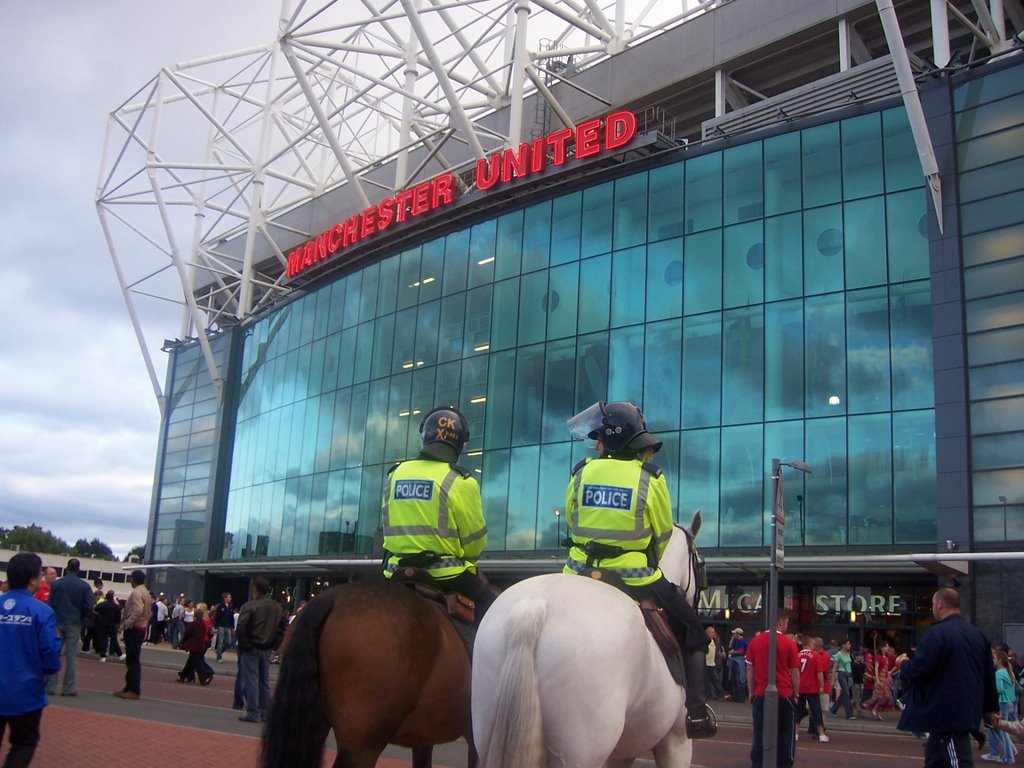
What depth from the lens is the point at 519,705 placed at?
4832mm

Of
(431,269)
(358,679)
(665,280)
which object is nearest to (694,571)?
(358,679)

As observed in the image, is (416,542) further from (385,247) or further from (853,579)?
(385,247)

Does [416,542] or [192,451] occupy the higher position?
[192,451]

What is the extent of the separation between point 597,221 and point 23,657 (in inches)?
1120

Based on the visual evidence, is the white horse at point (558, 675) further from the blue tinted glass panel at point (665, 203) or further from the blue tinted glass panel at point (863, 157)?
the blue tinted glass panel at point (665, 203)

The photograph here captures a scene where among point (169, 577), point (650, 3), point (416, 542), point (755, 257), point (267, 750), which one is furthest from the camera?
point (169, 577)

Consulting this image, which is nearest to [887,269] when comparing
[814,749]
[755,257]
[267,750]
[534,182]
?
[755,257]

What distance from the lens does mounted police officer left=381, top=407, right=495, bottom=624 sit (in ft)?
22.4

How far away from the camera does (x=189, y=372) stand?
57.3 metres

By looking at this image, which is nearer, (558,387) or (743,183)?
(743,183)

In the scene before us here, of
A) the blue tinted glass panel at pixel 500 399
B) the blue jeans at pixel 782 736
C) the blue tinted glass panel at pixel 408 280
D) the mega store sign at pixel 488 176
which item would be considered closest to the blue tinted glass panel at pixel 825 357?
the mega store sign at pixel 488 176

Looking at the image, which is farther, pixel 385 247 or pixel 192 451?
pixel 192 451

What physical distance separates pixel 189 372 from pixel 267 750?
178 ft

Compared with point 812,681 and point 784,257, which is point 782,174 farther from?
point 812,681
